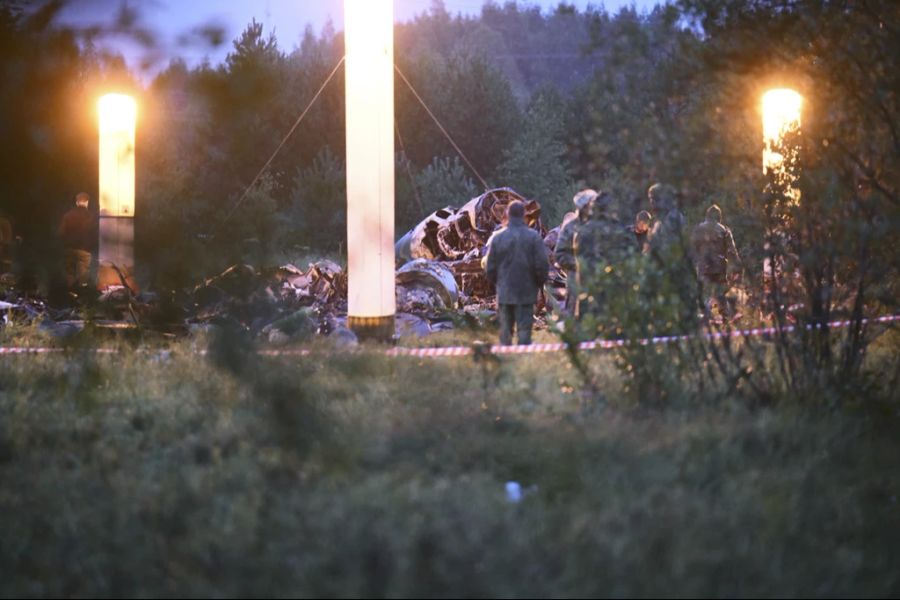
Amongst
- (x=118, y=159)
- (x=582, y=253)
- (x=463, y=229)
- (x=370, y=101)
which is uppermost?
(x=370, y=101)

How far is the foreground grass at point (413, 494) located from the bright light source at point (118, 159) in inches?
25.3

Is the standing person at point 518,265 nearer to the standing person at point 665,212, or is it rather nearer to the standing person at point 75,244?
the standing person at point 665,212

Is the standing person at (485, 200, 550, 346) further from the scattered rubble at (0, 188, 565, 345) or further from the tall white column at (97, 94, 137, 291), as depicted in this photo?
the tall white column at (97, 94, 137, 291)

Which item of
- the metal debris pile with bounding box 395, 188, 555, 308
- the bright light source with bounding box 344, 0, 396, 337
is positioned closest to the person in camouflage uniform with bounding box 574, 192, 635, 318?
the bright light source with bounding box 344, 0, 396, 337

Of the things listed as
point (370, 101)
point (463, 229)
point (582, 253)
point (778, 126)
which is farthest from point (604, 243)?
point (463, 229)

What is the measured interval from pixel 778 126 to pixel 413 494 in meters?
4.39

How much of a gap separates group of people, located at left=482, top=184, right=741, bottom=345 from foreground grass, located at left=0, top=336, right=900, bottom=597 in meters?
1.44

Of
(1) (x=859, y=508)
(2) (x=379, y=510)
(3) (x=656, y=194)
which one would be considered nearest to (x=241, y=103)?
(2) (x=379, y=510)

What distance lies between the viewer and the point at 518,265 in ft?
38.7

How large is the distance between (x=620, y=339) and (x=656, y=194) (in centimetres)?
110

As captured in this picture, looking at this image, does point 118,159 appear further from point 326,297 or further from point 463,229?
point 463,229

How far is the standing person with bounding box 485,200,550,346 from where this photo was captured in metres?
11.8

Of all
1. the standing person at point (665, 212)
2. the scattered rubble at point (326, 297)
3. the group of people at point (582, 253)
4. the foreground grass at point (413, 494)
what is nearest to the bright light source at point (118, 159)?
the scattered rubble at point (326, 297)

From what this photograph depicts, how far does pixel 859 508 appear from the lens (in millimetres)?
5500
